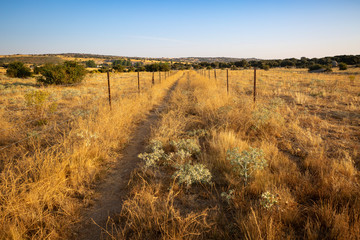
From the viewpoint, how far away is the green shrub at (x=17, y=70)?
2433 cm

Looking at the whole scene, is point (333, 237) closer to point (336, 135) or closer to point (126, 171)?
point (126, 171)

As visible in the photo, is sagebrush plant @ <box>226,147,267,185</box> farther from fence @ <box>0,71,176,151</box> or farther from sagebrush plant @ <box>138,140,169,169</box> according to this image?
fence @ <box>0,71,176,151</box>

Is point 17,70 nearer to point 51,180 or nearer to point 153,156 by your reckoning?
point 51,180

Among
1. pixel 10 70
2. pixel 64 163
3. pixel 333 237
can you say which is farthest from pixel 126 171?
pixel 10 70


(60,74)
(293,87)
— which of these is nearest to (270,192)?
(293,87)

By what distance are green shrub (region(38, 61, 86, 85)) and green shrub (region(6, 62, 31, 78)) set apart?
10225 mm

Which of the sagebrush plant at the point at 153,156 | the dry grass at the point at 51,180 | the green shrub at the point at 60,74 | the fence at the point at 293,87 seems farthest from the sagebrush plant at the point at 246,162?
the green shrub at the point at 60,74

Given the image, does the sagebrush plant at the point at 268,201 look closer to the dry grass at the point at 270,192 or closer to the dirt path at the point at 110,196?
the dry grass at the point at 270,192

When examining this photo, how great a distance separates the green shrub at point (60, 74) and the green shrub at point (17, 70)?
33.5 feet

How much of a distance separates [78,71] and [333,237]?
2172 centimetres

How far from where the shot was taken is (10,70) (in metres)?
24.1

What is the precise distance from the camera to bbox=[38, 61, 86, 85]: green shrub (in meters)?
17.3

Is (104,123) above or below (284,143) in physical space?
above

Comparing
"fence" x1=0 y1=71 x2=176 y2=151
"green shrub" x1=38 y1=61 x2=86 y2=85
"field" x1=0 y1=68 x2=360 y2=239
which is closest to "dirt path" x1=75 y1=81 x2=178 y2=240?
"field" x1=0 y1=68 x2=360 y2=239
